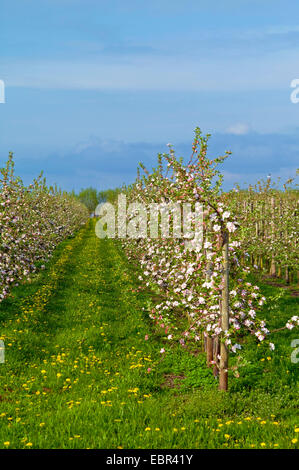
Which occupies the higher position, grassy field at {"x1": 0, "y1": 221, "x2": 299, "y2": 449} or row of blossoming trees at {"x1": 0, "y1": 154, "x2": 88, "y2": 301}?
row of blossoming trees at {"x1": 0, "y1": 154, "x2": 88, "y2": 301}

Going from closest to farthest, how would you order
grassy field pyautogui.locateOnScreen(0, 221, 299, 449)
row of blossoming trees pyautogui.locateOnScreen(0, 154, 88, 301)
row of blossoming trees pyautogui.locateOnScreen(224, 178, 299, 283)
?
grassy field pyautogui.locateOnScreen(0, 221, 299, 449) < row of blossoming trees pyautogui.locateOnScreen(0, 154, 88, 301) < row of blossoming trees pyautogui.locateOnScreen(224, 178, 299, 283)

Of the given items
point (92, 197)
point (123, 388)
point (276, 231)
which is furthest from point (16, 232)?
point (92, 197)

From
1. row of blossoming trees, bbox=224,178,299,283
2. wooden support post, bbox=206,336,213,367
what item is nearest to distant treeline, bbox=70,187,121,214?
row of blossoming trees, bbox=224,178,299,283

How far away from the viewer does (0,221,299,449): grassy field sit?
6.50m

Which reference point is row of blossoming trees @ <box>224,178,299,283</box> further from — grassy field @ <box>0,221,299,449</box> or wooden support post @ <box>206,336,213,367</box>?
wooden support post @ <box>206,336,213,367</box>

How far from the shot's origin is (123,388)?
873 centimetres

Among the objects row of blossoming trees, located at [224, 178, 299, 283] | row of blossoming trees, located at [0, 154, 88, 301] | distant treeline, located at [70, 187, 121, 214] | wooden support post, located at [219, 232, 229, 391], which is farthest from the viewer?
distant treeline, located at [70, 187, 121, 214]

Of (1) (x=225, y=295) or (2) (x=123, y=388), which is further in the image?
(2) (x=123, y=388)

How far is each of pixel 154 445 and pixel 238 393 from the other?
2607 millimetres

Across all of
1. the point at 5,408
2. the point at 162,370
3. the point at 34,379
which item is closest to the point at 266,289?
the point at 162,370

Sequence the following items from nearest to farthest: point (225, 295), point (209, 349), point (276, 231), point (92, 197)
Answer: point (225, 295) → point (209, 349) → point (276, 231) → point (92, 197)

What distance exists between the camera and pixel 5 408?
7934 mm

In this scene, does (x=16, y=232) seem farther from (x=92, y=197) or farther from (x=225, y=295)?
(x=92, y=197)
